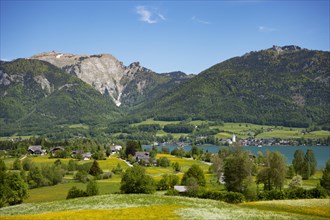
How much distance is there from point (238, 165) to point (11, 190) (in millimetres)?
42680

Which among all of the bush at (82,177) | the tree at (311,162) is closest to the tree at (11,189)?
the bush at (82,177)

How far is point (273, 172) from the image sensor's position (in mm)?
83500

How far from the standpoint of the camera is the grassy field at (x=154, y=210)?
3984 cm

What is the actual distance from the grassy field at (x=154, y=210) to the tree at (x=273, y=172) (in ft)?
93.0

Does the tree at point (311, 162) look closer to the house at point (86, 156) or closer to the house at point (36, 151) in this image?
the house at point (86, 156)

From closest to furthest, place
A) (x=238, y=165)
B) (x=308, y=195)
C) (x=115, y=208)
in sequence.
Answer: (x=115, y=208) < (x=308, y=195) < (x=238, y=165)

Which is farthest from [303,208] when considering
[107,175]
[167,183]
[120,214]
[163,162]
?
[163,162]

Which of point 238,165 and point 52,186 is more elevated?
point 238,165

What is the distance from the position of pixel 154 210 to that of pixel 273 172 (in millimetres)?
46918

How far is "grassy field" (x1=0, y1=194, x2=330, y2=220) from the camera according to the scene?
39.8 m

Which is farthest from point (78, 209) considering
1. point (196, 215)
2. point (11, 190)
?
point (11, 190)

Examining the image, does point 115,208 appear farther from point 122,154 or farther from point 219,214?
point 122,154

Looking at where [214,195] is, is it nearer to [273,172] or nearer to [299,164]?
[273,172]

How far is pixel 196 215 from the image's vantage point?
39188mm
